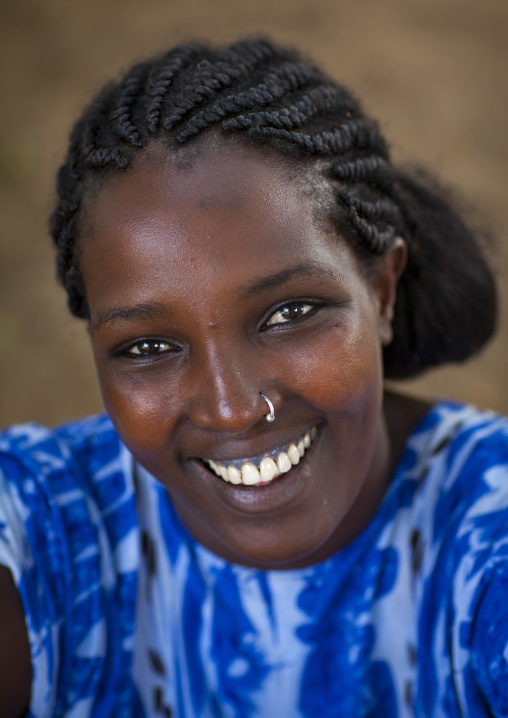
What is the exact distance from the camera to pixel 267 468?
1.49 m

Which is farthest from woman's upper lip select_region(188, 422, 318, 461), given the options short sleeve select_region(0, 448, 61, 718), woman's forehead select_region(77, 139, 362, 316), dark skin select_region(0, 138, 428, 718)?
short sleeve select_region(0, 448, 61, 718)

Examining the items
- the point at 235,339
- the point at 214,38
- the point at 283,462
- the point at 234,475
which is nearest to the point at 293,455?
the point at 283,462

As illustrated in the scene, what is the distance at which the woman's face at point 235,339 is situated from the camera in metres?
1.34

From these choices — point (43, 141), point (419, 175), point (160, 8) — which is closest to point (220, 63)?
point (419, 175)

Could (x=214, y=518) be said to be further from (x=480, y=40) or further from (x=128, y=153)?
(x=480, y=40)

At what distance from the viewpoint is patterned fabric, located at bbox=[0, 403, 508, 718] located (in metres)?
1.60

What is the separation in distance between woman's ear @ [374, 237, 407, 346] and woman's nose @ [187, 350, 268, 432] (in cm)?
45

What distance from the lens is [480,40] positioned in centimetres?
A: 624

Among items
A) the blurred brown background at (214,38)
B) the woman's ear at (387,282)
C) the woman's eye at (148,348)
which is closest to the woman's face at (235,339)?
the woman's eye at (148,348)

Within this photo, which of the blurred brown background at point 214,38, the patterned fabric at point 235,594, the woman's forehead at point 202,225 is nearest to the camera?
the woman's forehead at point 202,225

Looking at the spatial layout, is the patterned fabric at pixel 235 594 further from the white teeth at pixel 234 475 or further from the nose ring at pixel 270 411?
the nose ring at pixel 270 411

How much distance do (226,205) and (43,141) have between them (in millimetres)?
4571

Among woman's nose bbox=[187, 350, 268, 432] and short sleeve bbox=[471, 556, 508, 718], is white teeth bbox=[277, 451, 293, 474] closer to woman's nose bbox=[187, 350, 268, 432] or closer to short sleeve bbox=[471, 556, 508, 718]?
woman's nose bbox=[187, 350, 268, 432]

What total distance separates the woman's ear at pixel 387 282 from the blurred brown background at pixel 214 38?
7.66ft
